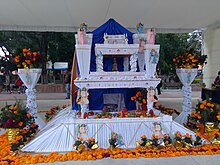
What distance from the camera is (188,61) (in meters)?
5.57

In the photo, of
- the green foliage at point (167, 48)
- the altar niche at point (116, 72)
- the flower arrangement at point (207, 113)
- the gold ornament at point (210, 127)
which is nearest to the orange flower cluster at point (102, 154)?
the gold ornament at point (210, 127)

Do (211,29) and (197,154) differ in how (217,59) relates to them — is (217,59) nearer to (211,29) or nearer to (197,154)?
(211,29)

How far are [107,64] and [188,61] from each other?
1.87 metres

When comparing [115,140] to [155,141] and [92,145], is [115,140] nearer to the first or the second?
[92,145]

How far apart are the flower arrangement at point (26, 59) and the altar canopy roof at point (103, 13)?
5.68 feet

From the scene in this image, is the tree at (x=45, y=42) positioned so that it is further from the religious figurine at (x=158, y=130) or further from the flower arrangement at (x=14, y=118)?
the religious figurine at (x=158, y=130)

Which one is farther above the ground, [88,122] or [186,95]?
[186,95]

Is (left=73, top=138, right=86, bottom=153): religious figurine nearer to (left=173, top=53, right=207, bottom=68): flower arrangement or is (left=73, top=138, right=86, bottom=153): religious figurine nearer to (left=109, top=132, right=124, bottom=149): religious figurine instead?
(left=109, top=132, right=124, bottom=149): religious figurine

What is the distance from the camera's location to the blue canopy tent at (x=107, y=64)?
18.2ft

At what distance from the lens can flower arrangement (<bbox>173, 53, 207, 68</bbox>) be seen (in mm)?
5553

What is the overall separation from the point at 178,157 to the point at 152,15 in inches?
204

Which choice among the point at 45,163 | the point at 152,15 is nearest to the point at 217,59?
the point at 152,15

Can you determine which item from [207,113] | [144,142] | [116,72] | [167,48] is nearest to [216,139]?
[207,113]

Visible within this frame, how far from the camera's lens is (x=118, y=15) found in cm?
760
